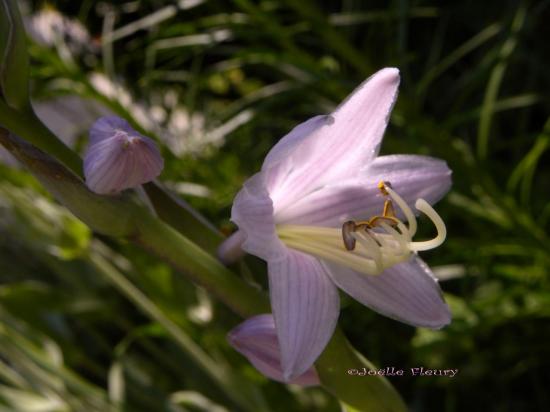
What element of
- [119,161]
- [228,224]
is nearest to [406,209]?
[119,161]

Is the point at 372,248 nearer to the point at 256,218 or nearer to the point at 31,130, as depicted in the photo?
the point at 256,218

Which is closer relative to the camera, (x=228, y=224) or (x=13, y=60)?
(x=13, y=60)

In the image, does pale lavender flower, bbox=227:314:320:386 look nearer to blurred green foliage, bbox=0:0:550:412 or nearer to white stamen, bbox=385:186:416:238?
white stamen, bbox=385:186:416:238

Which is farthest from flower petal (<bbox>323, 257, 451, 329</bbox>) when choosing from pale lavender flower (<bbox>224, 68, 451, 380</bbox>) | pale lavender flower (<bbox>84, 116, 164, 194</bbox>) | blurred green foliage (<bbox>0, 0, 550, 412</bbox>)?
blurred green foliage (<bbox>0, 0, 550, 412</bbox>)

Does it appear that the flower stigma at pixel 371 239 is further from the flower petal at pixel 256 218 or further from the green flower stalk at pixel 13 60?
the green flower stalk at pixel 13 60

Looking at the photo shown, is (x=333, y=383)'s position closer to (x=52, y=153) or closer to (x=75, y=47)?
(x=52, y=153)

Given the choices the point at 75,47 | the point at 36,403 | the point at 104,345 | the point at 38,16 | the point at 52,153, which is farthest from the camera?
the point at 75,47

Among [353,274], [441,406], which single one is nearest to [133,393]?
[441,406]

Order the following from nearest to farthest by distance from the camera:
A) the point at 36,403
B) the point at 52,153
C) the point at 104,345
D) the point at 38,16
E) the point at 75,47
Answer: the point at 52,153
the point at 36,403
the point at 104,345
the point at 38,16
the point at 75,47
